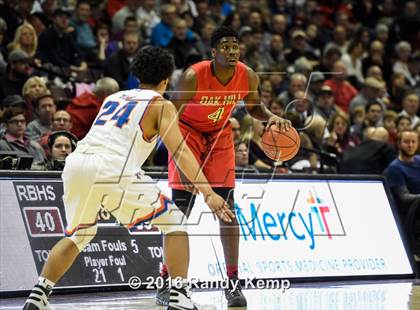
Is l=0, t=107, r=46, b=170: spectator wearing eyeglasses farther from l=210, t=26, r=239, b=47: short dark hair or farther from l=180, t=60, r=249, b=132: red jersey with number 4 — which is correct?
l=210, t=26, r=239, b=47: short dark hair

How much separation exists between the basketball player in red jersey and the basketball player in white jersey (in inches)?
49.2

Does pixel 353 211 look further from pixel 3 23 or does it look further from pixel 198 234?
pixel 3 23

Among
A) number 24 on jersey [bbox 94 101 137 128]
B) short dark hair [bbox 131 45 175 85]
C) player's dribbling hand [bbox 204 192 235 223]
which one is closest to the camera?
player's dribbling hand [bbox 204 192 235 223]

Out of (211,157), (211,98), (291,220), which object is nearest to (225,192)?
(211,157)

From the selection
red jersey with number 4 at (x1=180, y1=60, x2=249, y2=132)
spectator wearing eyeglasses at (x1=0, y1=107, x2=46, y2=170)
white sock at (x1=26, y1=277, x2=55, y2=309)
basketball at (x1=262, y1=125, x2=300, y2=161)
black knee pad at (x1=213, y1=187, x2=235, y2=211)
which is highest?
spectator wearing eyeglasses at (x1=0, y1=107, x2=46, y2=170)

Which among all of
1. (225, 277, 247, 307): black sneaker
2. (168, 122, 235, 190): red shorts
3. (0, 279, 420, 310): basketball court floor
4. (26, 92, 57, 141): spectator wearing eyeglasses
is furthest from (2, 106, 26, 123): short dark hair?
(225, 277, 247, 307): black sneaker

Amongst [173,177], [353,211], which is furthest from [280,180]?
[173,177]

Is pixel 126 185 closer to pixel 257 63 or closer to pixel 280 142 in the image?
pixel 280 142

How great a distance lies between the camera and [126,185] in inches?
247

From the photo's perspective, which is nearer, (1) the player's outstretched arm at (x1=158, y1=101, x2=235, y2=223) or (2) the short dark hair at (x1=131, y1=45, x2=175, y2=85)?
(1) the player's outstretched arm at (x1=158, y1=101, x2=235, y2=223)

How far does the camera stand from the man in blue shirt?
11.1 metres

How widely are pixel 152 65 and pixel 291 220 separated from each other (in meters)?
3.89

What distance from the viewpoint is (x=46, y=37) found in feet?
44.6

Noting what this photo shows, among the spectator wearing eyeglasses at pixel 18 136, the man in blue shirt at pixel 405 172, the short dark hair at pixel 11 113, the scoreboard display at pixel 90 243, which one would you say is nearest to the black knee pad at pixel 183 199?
the scoreboard display at pixel 90 243
